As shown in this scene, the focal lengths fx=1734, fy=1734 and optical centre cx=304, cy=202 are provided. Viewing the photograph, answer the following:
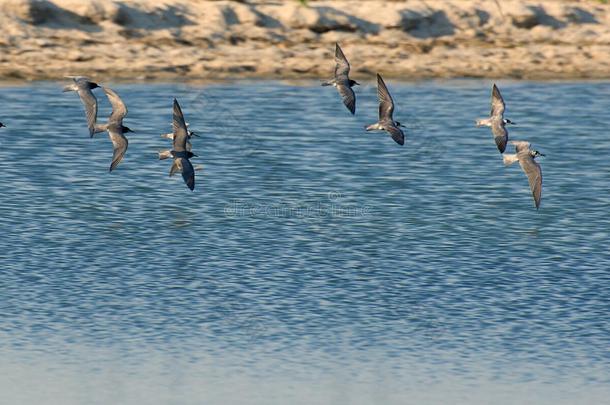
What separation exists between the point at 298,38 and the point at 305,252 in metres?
13.3

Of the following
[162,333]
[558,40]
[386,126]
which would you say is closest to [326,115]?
[558,40]

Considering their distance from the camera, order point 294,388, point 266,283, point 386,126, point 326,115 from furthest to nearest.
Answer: point 326,115 → point 386,126 → point 266,283 → point 294,388

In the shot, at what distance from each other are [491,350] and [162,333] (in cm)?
380

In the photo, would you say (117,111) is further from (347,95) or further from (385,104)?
(385,104)

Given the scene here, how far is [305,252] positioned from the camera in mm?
24562

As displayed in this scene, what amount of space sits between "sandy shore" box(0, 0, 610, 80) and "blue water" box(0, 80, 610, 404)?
0.53 meters

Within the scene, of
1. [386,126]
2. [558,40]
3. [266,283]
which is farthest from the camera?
[558,40]

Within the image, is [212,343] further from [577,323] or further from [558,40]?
[558,40]

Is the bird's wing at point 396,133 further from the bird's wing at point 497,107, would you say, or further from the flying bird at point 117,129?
the flying bird at point 117,129

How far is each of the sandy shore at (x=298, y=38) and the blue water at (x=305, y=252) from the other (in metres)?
0.53

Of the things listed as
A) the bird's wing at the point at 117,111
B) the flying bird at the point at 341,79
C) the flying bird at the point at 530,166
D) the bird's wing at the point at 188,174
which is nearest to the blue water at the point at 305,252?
the flying bird at the point at 530,166

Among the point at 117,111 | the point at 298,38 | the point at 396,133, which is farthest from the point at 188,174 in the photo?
the point at 298,38

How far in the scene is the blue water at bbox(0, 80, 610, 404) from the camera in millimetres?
18625

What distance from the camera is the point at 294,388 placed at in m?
18.0
